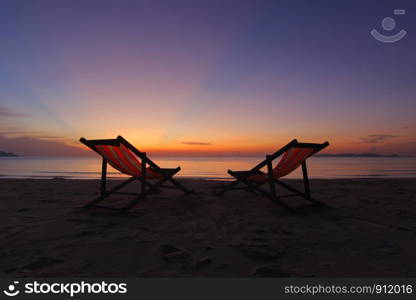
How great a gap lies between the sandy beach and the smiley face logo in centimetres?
11

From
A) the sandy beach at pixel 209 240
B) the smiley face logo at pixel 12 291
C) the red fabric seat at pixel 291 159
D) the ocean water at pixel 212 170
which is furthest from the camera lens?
the ocean water at pixel 212 170

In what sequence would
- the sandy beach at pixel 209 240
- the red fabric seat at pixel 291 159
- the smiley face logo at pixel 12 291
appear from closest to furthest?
the smiley face logo at pixel 12 291, the sandy beach at pixel 209 240, the red fabric seat at pixel 291 159

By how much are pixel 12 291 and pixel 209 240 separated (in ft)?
5.74

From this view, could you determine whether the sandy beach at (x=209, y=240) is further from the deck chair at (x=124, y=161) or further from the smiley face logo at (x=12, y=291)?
the deck chair at (x=124, y=161)

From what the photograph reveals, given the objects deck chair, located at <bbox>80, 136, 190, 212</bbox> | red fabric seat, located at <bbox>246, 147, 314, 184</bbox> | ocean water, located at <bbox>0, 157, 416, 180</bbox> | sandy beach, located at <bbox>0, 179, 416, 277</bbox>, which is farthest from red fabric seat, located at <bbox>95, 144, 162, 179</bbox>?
ocean water, located at <bbox>0, 157, 416, 180</bbox>

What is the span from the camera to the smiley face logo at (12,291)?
1671mm

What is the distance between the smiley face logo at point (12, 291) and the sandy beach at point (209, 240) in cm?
11

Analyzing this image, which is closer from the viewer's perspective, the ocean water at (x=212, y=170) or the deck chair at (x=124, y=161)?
the deck chair at (x=124, y=161)

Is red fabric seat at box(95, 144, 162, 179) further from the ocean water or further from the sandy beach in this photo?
the ocean water

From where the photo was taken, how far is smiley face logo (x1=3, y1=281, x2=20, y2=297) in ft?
5.48

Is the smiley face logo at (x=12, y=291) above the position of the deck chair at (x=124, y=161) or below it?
below

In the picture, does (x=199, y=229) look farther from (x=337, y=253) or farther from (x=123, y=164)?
(x=123, y=164)

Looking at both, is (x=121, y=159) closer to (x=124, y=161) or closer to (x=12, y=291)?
(x=124, y=161)

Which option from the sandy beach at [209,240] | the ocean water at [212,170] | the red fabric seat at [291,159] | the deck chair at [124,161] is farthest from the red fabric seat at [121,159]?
the ocean water at [212,170]
